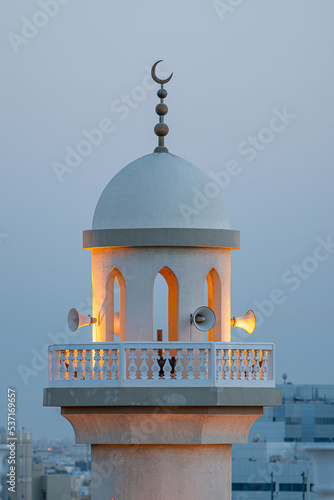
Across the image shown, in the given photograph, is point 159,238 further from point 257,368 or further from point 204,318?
point 257,368

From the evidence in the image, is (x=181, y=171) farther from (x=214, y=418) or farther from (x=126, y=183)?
(x=214, y=418)

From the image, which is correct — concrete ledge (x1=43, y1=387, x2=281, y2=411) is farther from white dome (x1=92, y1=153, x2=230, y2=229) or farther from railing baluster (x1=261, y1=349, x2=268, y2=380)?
white dome (x1=92, y1=153, x2=230, y2=229)

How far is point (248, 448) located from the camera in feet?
328

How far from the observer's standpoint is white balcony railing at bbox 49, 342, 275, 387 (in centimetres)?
2088

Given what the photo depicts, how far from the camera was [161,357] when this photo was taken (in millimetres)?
21031

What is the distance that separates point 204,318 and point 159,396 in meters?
1.28

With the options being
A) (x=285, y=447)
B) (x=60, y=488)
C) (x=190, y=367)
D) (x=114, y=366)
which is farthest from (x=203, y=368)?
(x=285, y=447)

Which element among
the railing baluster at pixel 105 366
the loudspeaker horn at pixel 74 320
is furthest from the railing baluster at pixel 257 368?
the loudspeaker horn at pixel 74 320

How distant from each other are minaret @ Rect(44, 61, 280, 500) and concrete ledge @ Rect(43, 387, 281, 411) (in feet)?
0.04

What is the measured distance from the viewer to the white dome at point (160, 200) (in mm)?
21844

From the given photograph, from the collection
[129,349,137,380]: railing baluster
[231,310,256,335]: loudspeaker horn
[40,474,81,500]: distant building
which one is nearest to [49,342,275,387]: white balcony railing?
[129,349,137,380]: railing baluster

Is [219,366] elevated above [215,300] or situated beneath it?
situated beneath

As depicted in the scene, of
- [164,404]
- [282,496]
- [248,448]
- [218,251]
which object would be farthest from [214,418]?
[248,448]

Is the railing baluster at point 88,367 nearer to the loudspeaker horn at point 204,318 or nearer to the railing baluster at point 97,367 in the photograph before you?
the railing baluster at point 97,367
